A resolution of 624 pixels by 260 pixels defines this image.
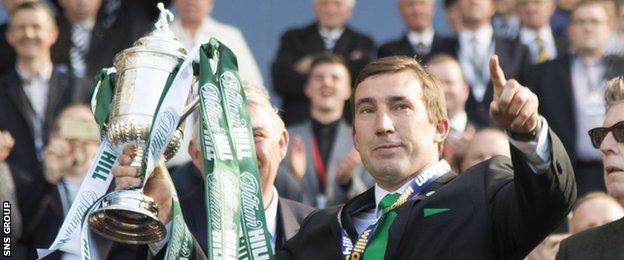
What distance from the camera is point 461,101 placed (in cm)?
920

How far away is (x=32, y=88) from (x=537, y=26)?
11.7 feet

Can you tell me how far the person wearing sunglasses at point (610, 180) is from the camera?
5273mm

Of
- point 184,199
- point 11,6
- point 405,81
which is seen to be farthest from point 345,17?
point 405,81

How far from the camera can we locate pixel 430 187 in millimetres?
5023

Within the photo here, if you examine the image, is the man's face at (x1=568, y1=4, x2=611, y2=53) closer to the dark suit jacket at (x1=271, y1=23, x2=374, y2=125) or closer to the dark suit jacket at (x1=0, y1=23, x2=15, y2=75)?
the dark suit jacket at (x1=271, y1=23, x2=374, y2=125)

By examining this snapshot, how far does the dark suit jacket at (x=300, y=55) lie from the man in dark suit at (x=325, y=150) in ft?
0.58

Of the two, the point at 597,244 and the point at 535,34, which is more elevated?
the point at 535,34

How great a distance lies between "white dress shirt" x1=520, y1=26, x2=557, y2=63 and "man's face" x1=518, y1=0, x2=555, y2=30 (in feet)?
0.12

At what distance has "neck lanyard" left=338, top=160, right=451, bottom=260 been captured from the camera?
193 inches

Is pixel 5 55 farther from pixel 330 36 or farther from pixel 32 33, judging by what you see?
pixel 330 36

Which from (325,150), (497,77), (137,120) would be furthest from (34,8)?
(497,77)

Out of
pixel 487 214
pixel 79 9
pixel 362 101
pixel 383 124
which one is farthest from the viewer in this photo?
pixel 79 9

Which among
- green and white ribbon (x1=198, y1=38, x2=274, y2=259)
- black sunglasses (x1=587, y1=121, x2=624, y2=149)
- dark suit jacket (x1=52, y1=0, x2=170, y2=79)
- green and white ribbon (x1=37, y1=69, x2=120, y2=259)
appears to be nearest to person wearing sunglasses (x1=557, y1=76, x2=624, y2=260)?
black sunglasses (x1=587, y1=121, x2=624, y2=149)

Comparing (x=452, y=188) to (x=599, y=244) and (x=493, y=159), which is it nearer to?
(x=493, y=159)
